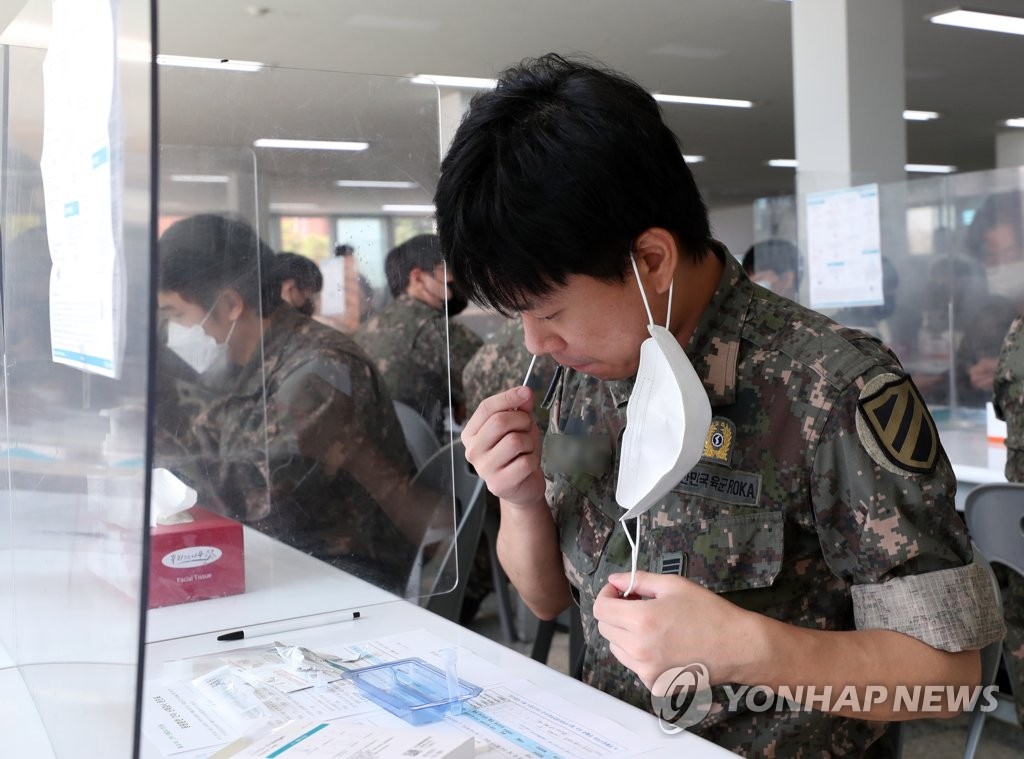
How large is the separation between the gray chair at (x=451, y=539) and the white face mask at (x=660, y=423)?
78 cm

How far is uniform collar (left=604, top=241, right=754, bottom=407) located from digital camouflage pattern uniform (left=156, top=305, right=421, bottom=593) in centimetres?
73

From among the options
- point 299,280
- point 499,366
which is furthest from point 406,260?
point 499,366

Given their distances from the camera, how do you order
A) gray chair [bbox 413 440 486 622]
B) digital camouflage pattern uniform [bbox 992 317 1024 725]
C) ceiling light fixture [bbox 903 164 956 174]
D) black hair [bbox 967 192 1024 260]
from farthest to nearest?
1. ceiling light fixture [bbox 903 164 956 174]
2. black hair [bbox 967 192 1024 260]
3. digital camouflage pattern uniform [bbox 992 317 1024 725]
4. gray chair [bbox 413 440 486 622]

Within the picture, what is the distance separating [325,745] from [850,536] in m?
0.49

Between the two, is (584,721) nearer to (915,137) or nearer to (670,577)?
(670,577)

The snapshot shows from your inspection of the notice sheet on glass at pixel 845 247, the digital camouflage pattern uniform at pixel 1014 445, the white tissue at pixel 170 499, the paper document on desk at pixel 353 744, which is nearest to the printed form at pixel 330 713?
the paper document on desk at pixel 353 744

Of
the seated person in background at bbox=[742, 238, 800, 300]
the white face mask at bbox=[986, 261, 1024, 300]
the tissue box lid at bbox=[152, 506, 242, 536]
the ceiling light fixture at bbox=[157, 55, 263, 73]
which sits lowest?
the tissue box lid at bbox=[152, 506, 242, 536]

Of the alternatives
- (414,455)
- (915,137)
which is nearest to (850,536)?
(414,455)

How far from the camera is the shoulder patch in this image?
2.90ft

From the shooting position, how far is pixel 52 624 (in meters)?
0.75

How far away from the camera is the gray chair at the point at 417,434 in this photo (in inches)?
66.9

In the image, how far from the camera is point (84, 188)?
53cm

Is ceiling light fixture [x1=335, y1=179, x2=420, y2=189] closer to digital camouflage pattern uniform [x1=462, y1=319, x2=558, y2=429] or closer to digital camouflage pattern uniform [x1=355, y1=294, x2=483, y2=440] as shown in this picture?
digital camouflage pattern uniform [x1=355, y1=294, x2=483, y2=440]

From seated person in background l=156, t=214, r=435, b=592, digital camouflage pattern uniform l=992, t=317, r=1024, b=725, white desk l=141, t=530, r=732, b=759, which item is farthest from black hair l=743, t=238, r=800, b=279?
white desk l=141, t=530, r=732, b=759
